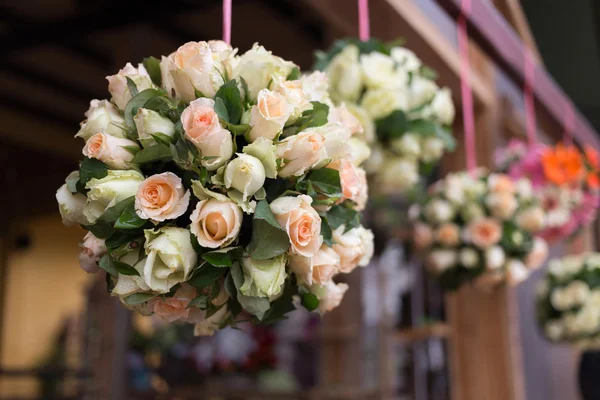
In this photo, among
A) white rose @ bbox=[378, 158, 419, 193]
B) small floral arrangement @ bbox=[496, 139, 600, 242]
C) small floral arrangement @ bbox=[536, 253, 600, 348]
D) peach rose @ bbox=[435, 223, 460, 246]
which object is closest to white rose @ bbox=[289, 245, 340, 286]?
white rose @ bbox=[378, 158, 419, 193]

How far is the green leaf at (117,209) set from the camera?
66 cm

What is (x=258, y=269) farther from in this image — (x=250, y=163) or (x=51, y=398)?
(x=51, y=398)

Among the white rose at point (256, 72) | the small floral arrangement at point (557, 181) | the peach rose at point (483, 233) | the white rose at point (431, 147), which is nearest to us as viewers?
the white rose at point (256, 72)

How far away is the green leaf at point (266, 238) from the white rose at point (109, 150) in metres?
0.16

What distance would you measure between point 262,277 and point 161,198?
14 centimetres

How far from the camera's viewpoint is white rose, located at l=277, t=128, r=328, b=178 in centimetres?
71

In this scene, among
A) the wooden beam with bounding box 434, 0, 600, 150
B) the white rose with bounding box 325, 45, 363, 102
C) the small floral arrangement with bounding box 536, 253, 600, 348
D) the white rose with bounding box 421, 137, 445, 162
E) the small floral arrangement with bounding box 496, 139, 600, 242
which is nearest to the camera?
the white rose with bounding box 325, 45, 363, 102

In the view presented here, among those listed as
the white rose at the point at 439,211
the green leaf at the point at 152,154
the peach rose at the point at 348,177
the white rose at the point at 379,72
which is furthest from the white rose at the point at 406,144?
the green leaf at the point at 152,154

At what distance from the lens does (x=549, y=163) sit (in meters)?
1.83

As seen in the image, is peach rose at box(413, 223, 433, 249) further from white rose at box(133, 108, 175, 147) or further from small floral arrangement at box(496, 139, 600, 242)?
white rose at box(133, 108, 175, 147)

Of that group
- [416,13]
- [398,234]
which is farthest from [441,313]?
[416,13]

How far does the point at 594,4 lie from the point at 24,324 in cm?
537

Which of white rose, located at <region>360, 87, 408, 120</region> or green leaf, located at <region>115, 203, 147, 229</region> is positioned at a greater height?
white rose, located at <region>360, 87, 408, 120</region>

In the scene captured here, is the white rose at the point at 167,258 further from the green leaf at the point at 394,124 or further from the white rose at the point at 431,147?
the white rose at the point at 431,147
